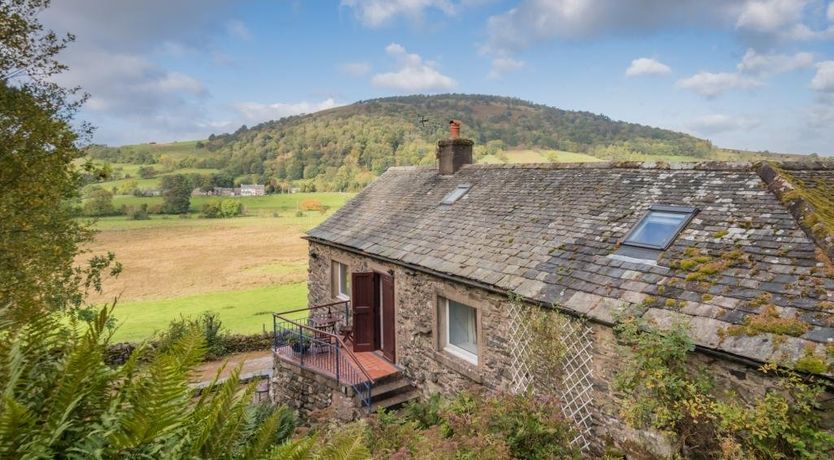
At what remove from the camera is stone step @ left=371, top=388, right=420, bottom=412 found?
34.7 feet

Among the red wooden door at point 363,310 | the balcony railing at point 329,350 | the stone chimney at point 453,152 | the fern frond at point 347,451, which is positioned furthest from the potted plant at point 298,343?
the fern frond at point 347,451

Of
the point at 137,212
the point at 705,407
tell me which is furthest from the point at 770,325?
the point at 137,212

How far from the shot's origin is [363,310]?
13102 mm

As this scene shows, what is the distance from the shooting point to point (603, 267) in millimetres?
7754

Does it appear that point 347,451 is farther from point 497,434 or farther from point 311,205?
point 311,205

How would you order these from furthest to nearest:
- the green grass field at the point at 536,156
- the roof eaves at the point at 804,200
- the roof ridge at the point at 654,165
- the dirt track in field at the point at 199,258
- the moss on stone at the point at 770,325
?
the green grass field at the point at 536,156 → the dirt track in field at the point at 199,258 → the roof ridge at the point at 654,165 → the roof eaves at the point at 804,200 → the moss on stone at the point at 770,325

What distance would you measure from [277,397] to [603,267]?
1027 cm

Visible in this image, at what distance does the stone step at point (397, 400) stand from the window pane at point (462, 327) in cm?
171

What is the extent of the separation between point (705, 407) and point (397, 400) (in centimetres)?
695

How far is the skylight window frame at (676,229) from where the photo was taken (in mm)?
7564

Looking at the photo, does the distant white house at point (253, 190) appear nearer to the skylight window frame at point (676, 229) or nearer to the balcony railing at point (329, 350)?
the balcony railing at point (329, 350)

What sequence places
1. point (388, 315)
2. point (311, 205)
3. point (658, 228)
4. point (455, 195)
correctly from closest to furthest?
point (658, 228) → point (388, 315) → point (455, 195) → point (311, 205)

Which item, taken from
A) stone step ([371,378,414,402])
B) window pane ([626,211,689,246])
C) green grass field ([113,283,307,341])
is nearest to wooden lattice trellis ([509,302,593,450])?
window pane ([626,211,689,246])

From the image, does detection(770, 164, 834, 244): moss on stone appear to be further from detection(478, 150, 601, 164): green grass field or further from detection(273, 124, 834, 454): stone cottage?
detection(478, 150, 601, 164): green grass field
